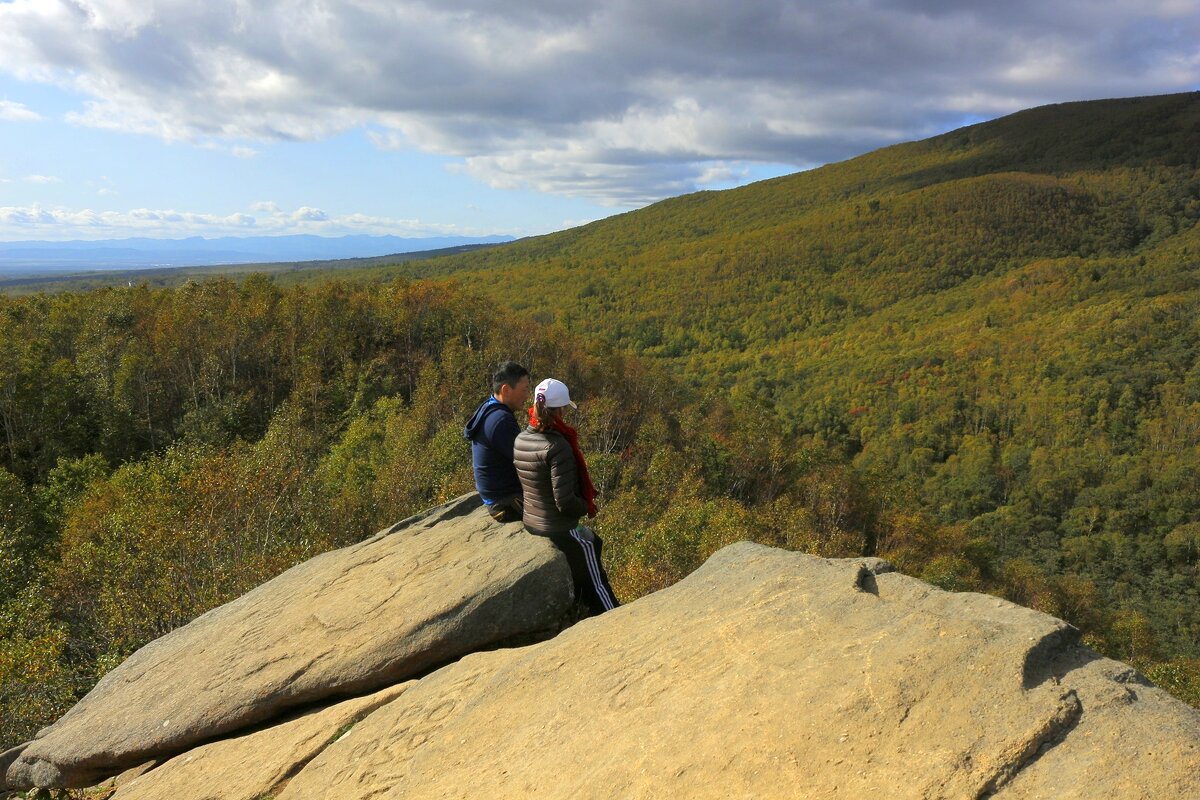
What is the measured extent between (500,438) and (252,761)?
4734 mm

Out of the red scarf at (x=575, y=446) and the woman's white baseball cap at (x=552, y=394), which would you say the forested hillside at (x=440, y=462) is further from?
the woman's white baseball cap at (x=552, y=394)

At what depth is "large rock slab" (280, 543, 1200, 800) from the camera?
520 centimetres

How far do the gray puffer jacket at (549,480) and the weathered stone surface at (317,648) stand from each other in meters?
0.38

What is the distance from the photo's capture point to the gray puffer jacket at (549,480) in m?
8.91

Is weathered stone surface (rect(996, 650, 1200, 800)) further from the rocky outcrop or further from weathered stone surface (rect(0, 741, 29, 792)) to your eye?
weathered stone surface (rect(0, 741, 29, 792))

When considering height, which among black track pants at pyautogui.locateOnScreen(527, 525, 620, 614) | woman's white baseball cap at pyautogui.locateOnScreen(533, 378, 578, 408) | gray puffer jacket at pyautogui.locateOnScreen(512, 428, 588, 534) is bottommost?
black track pants at pyautogui.locateOnScreen(527, 525, 620, 614)

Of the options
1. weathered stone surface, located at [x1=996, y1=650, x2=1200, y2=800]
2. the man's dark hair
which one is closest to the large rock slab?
weathered stone surface, located at [x1=996, y1=650, x2=1200, y2=800]

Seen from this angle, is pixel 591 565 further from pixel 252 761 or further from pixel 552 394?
pixel 252 761

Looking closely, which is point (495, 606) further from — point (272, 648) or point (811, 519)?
point (811, 519)

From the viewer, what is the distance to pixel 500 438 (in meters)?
9.80

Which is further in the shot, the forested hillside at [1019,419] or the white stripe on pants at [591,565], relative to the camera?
the forested hillside at [1019,419]

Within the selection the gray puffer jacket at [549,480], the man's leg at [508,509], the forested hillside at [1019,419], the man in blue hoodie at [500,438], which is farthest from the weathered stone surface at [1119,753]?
the forested hillside at [1019,419]

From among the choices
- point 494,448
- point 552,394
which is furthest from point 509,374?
point 494,448

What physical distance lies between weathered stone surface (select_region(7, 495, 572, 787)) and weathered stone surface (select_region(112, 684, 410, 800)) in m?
0.33
